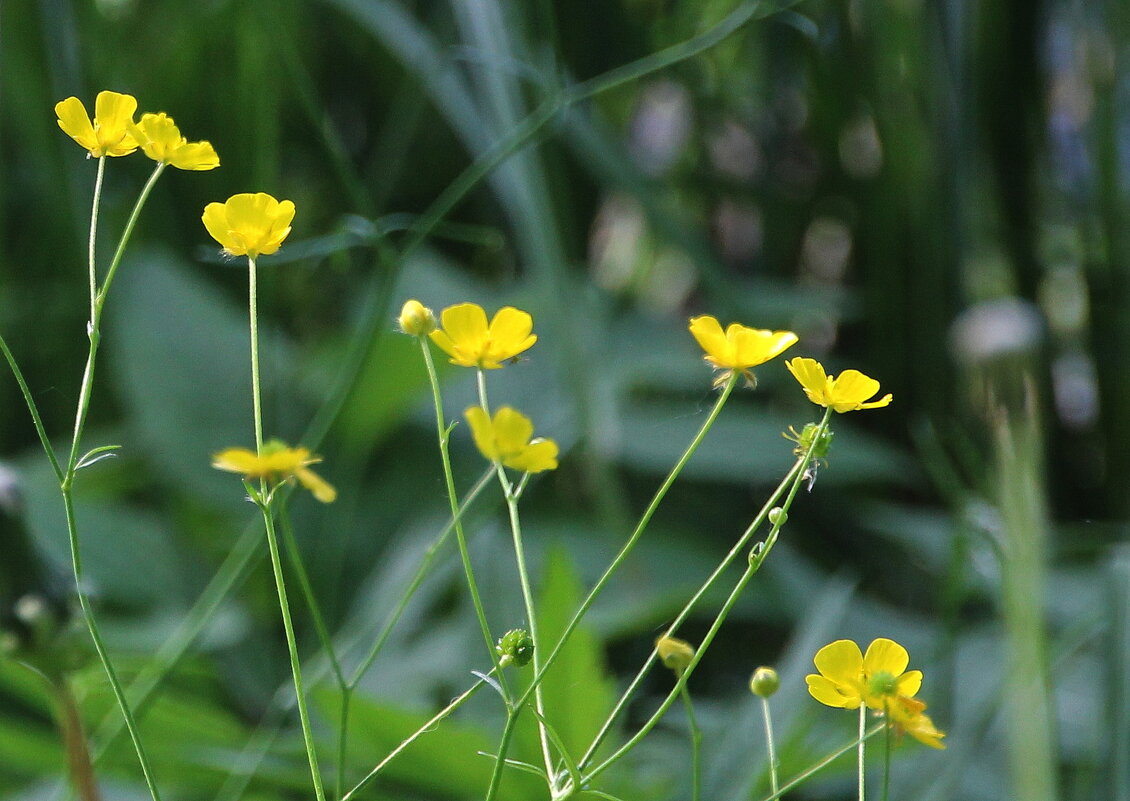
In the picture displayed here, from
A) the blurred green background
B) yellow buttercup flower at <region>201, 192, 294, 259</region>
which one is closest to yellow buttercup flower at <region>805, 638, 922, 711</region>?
yellow buttercup flower at <region>201, 192, 294, 259</region>

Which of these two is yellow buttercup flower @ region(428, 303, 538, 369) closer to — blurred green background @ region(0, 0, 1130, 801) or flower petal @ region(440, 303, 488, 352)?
flower petal @ region(440, 303, 488, 352)

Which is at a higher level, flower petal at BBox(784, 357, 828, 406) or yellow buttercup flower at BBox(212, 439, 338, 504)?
flower petal at BBox(784, 357, 828, 406)

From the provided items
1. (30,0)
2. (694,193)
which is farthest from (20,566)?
(694,193)

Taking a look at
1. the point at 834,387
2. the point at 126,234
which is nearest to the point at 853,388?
the point at 834,387

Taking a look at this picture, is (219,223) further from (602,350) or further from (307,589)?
(602,350)

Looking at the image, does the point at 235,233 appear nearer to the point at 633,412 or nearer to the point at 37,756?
the point at 37,756

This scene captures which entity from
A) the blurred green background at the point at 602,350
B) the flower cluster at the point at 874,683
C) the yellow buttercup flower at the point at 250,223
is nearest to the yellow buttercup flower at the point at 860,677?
the flower cluster at the point at 874,683
